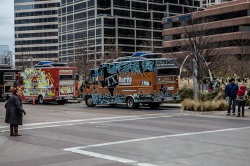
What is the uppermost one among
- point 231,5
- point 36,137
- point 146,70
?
point 231,5

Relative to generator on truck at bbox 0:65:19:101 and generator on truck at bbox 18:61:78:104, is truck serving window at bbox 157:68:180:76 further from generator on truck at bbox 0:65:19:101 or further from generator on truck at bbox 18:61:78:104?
generator on truck at bbox 0:65:19:101

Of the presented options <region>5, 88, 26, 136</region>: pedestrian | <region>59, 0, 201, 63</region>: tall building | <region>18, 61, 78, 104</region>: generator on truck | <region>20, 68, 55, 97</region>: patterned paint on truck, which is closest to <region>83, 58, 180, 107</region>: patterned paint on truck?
<region>18, 61, 78, 104</region>: generator on truck

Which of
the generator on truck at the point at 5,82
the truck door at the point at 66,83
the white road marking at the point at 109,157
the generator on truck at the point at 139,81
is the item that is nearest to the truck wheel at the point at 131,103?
the generator on truck at the point at 139,81

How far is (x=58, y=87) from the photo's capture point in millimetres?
34656

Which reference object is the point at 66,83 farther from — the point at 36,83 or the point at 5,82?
the point at 5,82

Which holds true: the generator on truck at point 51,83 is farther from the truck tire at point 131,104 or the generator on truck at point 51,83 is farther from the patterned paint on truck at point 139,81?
the truck tire at point 131,104

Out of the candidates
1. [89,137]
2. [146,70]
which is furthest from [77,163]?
[146,70]

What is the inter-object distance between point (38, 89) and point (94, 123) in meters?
18.9

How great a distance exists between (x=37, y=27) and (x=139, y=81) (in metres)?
137

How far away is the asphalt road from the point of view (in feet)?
31.5

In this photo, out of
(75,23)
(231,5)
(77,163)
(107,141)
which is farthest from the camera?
(75,23)

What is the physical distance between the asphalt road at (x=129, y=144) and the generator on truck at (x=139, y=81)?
8.41 m

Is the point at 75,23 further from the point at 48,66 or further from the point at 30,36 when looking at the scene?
the point at 48,66

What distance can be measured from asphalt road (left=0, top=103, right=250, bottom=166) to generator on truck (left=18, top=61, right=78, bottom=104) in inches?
657
